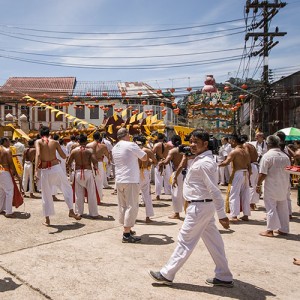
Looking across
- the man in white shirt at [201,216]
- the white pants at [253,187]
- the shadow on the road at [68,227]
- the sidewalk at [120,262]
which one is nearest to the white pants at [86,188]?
the sidewalk at [120,262]

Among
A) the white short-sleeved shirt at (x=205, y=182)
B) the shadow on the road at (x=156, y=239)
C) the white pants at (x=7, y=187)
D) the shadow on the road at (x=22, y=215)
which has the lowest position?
the shadow on the road at (x=156, y=239)

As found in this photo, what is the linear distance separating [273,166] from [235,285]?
253cm

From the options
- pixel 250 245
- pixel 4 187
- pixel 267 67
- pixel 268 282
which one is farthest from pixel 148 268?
pixel 267 67

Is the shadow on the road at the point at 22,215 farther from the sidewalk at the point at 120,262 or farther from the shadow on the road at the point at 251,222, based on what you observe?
the shadow on the road at the point at 251,222

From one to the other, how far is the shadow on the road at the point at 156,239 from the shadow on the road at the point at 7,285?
2041mm

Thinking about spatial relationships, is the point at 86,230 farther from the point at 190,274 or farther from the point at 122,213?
the point at 190,274

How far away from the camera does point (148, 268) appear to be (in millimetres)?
4195

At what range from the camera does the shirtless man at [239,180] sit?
267 inches

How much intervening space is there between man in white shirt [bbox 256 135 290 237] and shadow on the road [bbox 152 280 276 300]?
2142 millimetres

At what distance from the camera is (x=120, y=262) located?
173 inches

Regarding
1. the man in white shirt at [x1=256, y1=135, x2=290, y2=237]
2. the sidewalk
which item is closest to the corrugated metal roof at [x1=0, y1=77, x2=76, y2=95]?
the sidewalk

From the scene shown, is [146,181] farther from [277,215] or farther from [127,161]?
[277,215]

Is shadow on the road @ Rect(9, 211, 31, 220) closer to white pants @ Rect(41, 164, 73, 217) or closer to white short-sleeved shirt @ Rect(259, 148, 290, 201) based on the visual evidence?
white pants @ Rect(41, 164, 73, 217)

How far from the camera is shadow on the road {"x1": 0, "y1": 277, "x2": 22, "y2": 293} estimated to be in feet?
11.8
